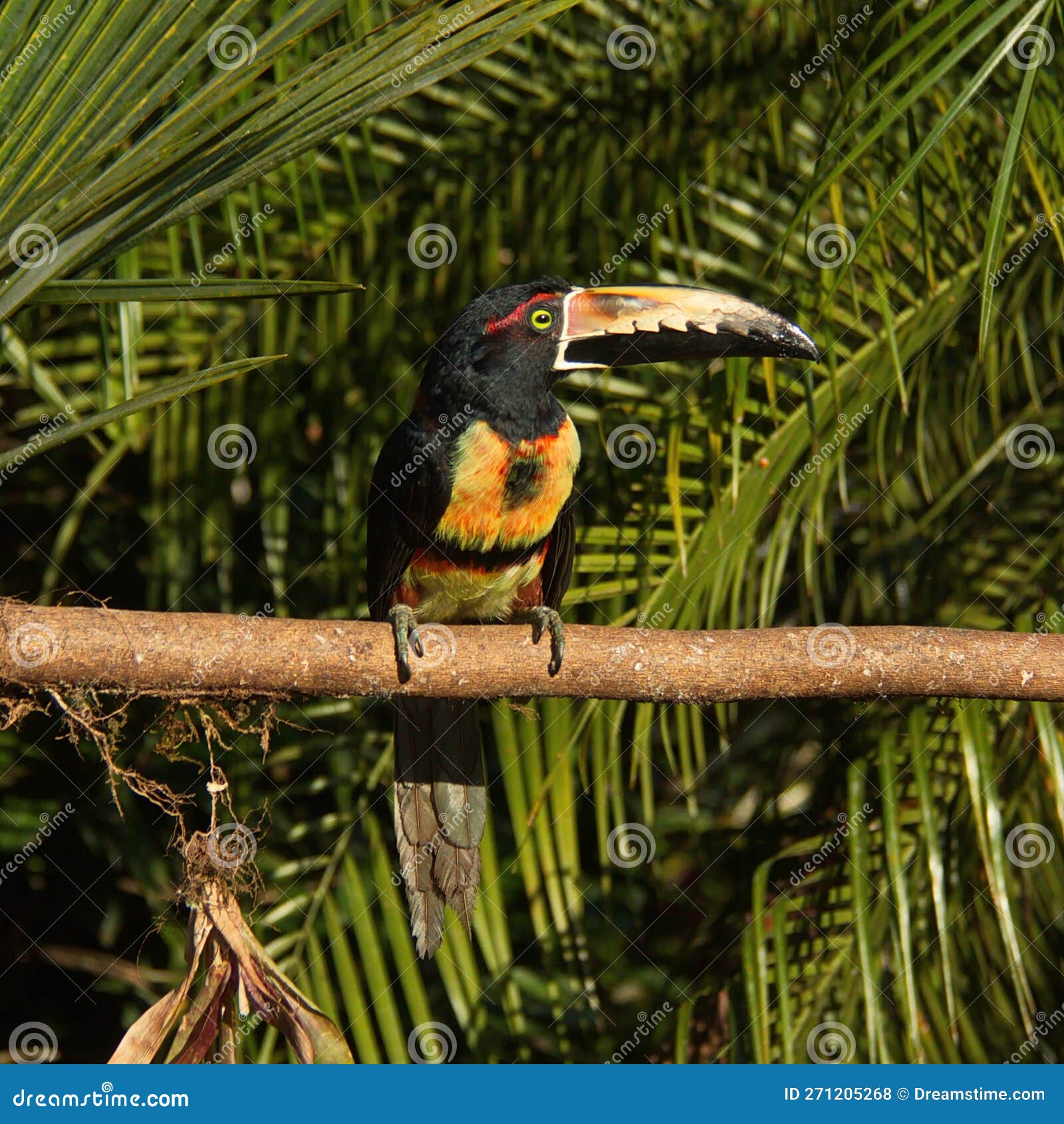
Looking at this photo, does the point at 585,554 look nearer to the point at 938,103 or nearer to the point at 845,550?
the point at 845,550

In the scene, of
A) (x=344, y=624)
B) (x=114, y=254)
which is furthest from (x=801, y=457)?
(x=114, y=254)

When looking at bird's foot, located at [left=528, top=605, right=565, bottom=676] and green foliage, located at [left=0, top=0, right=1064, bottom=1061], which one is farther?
green foliage, located at [left=0, top=0, right=1064, bottom=1061]

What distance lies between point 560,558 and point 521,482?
32 cm

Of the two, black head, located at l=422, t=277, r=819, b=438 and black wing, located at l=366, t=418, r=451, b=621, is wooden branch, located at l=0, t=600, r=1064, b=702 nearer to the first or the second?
black wing, located at l=366, t=418, r=451, b=621

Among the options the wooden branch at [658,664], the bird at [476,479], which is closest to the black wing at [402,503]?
the bird at [476,479]

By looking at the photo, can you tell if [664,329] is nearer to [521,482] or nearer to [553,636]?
[521,482]

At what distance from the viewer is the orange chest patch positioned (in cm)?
333

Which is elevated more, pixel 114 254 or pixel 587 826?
pixel 114 254

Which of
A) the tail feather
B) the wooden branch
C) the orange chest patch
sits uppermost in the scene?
the orange chest patch

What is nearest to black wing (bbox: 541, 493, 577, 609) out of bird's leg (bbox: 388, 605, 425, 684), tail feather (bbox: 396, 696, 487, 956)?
tail feather (bbox: 396, 696, 487, 956)

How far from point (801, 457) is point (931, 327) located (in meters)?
0.53

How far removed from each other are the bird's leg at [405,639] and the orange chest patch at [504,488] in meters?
0.36

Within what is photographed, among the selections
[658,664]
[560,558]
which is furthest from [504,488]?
[658,664]

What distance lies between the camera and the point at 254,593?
4.05m
